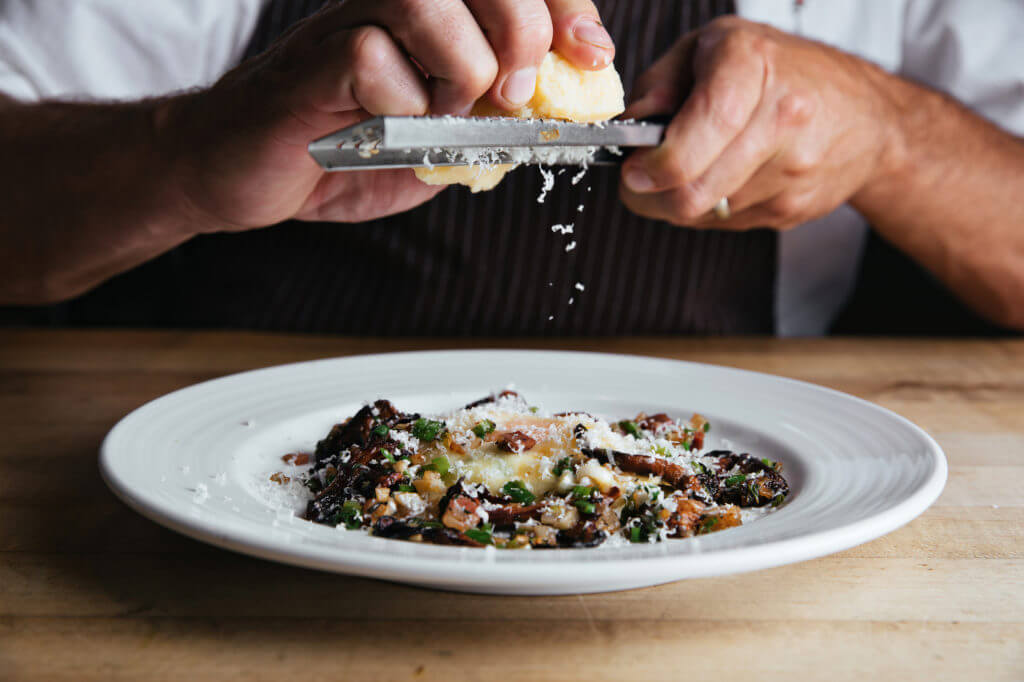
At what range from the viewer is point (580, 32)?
1.21 metres

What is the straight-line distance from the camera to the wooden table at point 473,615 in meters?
0.75

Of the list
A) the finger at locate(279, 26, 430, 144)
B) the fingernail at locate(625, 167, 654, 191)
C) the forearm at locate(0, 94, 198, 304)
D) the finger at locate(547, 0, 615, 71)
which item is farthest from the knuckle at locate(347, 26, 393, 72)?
the forearm at locate(0, 94, 198, 304)

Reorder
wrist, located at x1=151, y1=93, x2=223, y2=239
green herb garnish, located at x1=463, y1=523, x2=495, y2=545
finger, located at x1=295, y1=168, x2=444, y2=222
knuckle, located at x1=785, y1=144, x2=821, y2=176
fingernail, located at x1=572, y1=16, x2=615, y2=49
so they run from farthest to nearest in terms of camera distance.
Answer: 1. knuckle, located at x1=785, y1=144, x2=821, y2=176
2. finger, located at x1=295, y1=168, x2=444, y2=222
3. wrist, located at x1=151, y1=93, x2=223, y2=239
4. fingernail, located at x1=572, y1=16, x2=615, y2=49
5. green herb garnish, located at x1=463, y1=523, x2=495, y2=545

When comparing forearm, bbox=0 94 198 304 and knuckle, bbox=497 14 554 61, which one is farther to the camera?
forearm, bbox=0 94 198 304

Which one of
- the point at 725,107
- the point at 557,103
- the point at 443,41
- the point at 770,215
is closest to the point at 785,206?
the point at 770,215

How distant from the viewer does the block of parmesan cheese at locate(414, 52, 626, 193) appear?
4.07 feet

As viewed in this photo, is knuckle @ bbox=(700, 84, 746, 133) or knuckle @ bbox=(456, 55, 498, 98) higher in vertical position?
knuckle @ bbox=(456, 55, 498, 98)

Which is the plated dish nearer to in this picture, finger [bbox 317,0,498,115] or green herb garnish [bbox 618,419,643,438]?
green herb garnish [bbox 618,419,643,438]

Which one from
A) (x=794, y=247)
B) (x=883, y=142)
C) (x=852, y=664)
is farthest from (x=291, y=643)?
(x=794, y=247)

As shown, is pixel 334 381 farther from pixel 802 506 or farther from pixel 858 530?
pixel 858 530

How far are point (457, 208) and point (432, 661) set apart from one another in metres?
1.68

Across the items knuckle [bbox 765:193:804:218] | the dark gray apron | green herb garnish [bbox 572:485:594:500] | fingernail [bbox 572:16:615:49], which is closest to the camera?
green herb garnish [bbox 572:485:594:500]

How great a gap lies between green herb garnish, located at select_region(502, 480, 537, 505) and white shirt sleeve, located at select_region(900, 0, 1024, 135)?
2.12 metres

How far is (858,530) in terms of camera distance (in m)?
0.78
